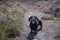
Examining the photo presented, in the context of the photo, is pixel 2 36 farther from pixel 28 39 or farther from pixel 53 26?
pixel 53 26

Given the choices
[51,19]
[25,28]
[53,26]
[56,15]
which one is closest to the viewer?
[25,28]

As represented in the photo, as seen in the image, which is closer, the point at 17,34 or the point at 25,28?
the point at 17,34

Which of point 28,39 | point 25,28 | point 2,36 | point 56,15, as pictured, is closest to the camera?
point 2,36

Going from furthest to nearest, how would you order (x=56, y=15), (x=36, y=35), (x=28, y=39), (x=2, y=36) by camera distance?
1. (x=56, y=15)
2. (x=36, y=35)
3. (x=28, y=39)
4. (x=2, y=36)

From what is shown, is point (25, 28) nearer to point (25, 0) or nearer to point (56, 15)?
point (56, 15)

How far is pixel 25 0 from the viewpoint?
26.5 meters

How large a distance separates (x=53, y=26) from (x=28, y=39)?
2.85 meters

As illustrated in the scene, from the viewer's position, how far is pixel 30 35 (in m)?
8.08

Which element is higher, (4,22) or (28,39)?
(4,22)

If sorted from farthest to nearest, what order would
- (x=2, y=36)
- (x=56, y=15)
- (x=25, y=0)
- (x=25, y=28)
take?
1. (x=25, y=0)
2. (x=56, y=15)
3. (x=25, y=28)
4. (x=2, y=36)

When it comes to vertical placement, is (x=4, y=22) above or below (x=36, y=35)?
above

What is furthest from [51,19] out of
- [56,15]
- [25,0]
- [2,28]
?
[25,0]

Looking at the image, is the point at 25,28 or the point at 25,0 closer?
the point at 25,28

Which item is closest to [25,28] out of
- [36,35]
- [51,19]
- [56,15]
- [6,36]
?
[36,35]
